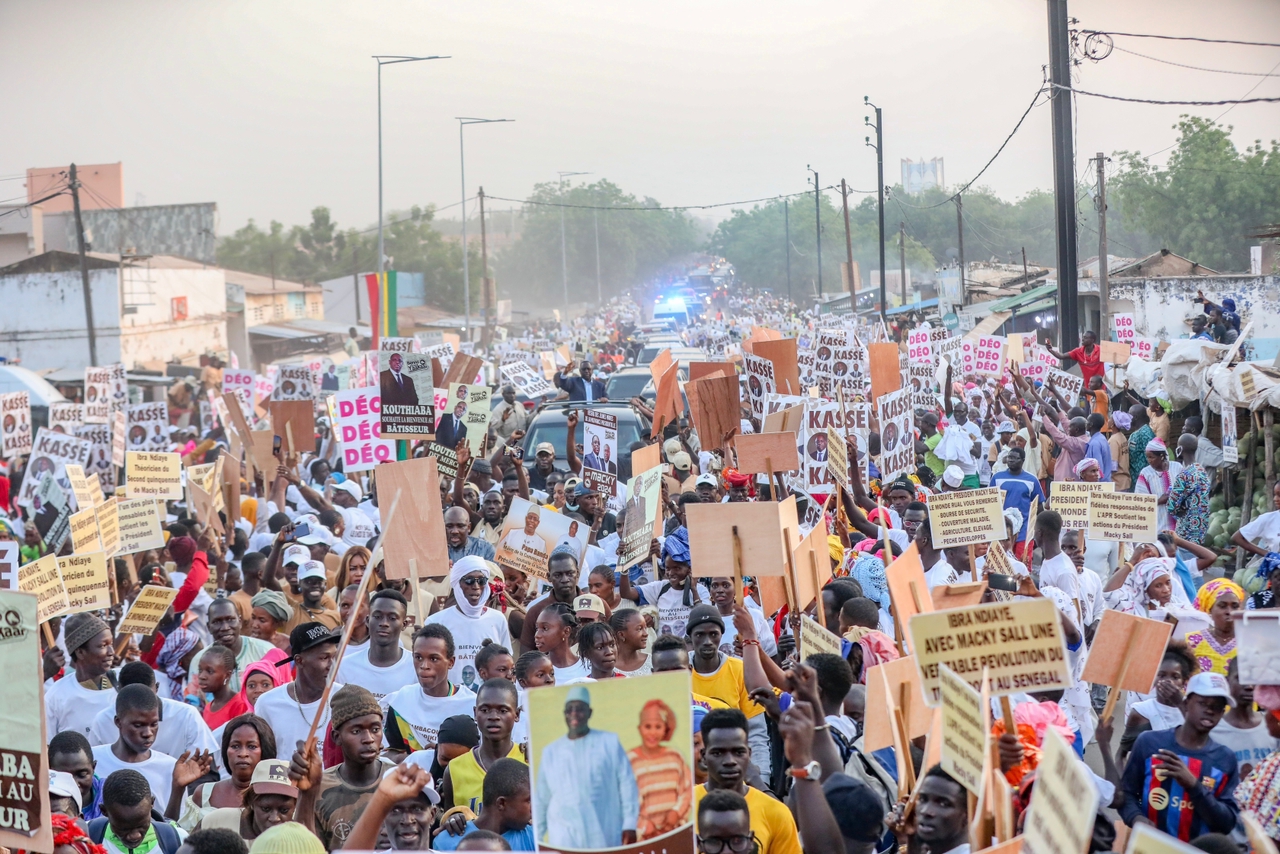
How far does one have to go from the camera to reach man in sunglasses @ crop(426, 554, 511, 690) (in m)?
6.91

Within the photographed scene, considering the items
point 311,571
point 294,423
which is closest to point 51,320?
point 294,423

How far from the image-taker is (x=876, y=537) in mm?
9164

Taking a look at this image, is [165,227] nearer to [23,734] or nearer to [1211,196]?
[1211,196]

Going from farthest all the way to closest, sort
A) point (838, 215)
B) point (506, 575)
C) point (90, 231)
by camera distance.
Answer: point (838, 215)
point (90, 231)
point (506, 575)

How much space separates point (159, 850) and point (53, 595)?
2780 millimetres

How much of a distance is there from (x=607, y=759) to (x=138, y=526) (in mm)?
6744

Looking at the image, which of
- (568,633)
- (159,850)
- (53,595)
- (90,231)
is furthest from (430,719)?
(90,231)

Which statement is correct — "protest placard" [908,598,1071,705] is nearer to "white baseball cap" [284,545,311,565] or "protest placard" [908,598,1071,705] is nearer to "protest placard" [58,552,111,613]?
"protest placard" [58,552,111,613]

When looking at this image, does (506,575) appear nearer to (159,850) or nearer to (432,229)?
(159,850)

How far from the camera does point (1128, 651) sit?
5.22 m

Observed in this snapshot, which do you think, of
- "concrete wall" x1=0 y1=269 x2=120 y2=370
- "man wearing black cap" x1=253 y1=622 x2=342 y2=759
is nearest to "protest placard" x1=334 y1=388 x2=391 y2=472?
"man wearing black cap" x1=253 y1=622 x2=342 y2=759

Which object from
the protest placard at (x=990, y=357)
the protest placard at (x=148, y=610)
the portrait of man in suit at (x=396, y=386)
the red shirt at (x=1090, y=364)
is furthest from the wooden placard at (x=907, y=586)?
the protest placard at (x=990, y=357)

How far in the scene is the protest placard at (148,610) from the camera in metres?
7.27

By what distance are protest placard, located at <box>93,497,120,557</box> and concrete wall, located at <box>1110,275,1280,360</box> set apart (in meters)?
23.3
